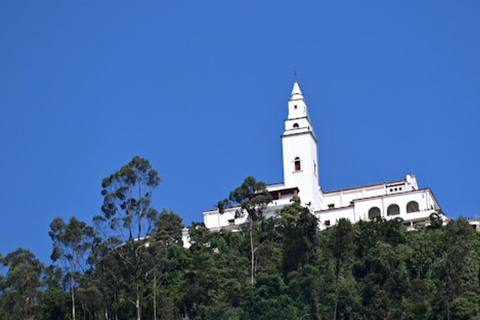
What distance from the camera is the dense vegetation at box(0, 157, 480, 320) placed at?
6412 centimetres

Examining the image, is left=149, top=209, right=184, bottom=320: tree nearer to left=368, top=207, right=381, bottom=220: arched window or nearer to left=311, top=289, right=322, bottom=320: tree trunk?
left=311, top=289, right=322, bottom=320: tree trunk

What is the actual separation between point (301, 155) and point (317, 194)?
2.93 metres

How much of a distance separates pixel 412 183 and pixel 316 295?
69.5 ft

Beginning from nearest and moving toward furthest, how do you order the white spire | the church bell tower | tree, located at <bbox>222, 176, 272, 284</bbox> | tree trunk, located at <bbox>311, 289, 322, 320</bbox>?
tree trunk, located at <bbox>311, 289, 322, 320</bbox> → tree, located at <bbox>222, 176, 272, 284</bbox> → the church bell tower → the white spire

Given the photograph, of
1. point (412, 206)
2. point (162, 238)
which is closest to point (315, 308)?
point (162, 238)

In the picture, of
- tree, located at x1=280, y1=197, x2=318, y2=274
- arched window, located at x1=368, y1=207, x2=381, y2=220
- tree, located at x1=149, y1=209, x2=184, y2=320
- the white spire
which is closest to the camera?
tree, located at x1=149, y1=209, x2=184, y2=320

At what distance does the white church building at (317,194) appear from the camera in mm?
79875

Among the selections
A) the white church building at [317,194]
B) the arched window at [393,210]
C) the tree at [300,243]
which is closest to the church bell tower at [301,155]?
the white church building at [317,194]

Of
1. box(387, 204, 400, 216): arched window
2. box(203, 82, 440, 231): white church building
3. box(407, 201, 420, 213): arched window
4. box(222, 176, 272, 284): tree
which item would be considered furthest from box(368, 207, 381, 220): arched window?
box(222, 176, 272, 284): tree

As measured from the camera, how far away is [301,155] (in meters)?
82.9

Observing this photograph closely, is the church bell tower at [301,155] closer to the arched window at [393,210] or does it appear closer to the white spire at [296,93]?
the white spire at [296,93]

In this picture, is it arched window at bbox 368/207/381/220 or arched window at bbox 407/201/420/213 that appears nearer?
arched window at bbox 407/201/420/213

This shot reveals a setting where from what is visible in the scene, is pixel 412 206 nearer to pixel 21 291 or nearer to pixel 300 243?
pixel 300 243

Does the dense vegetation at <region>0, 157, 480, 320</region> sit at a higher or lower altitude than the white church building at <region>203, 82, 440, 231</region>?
lower
